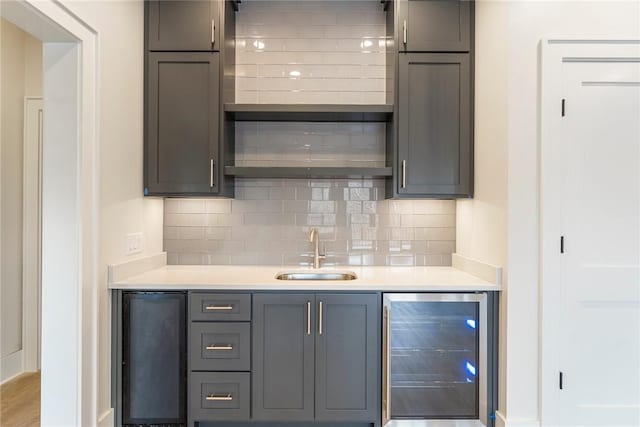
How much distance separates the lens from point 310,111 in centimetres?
257

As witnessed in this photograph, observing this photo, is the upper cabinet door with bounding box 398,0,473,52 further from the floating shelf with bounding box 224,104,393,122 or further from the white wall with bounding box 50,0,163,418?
the white wall with bounding box 50,0,163,418

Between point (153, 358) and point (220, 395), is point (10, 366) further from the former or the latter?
point (220, 395)

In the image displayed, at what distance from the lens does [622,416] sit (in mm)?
2102

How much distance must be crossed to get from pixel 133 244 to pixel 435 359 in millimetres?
1944

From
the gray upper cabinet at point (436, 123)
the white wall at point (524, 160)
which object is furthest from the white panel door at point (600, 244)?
the gray upper cabinet at point (436, 123)

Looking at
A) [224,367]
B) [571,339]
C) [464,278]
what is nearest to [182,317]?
[224,367]

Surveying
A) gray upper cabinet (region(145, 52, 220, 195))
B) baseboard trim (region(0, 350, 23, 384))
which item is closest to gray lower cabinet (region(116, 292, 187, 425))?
gray upper cabinet (region(145, 52, 220, 195))

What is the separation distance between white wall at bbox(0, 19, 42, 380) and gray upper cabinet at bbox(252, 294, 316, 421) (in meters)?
2.21

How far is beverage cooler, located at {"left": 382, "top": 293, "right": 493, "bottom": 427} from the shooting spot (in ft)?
7.24

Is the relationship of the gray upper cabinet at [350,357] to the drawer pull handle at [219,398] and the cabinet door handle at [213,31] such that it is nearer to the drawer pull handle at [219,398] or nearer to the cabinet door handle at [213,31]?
the drawer pull handle at [219,398]

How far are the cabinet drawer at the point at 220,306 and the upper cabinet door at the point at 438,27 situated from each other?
187 centimetres

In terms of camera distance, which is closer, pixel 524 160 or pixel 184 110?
pixel 524 160

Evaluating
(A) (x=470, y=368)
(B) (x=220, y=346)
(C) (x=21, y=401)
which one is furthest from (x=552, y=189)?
(C) (x=21, y=401)

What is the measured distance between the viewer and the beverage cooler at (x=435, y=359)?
2207mm
